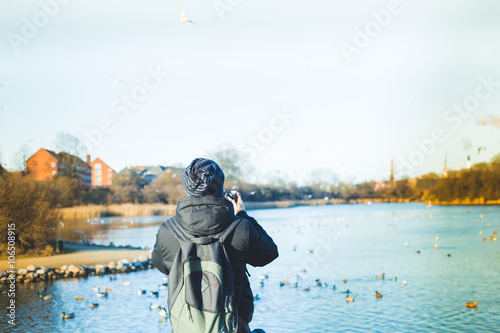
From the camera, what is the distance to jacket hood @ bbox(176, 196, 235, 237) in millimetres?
2652

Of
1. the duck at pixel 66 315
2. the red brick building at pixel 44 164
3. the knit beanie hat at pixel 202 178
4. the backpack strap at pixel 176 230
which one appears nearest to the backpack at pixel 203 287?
the backpack strap at pixel 176 230

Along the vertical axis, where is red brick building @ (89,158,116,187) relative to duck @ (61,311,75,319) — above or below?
above

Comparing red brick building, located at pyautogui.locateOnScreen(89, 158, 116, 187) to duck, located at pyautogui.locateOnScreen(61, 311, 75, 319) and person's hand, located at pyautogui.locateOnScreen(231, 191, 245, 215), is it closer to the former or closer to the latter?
duck, located at pyautogui.locateOnScreen(61, 311, 75, 319)

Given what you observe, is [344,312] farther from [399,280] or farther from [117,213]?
[117,213]

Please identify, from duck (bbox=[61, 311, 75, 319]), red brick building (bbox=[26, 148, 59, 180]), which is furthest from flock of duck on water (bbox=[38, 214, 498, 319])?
red brick building (bbox=[26, 148, 59, 180])

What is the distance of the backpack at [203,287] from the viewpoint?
2.62 m

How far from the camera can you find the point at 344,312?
10938 millimetres

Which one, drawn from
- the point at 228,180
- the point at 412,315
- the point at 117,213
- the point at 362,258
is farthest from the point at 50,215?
the point at 228,180

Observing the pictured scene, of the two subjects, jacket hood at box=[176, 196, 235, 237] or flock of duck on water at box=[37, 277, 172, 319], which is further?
flock of duck on water at box=[37, 277, 172, 319]

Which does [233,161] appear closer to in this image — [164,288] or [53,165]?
[53,165]

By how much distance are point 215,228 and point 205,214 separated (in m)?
0.09

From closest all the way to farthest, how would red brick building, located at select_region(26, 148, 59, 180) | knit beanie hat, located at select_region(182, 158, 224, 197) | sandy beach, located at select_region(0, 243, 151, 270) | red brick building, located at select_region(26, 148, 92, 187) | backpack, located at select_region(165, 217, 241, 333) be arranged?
1. backpack, located at select_region(165, 217, 241, 333)
2. knit beanie hat, located at select_region(182, 158, 224, 197)
3. sandy beach, located at select_region(0, 243, 151, 270)
4. red brick building, located at select_region(26, 148, 59, 180)
5. red brick building, located at select_region(26, 148, 92, 187)

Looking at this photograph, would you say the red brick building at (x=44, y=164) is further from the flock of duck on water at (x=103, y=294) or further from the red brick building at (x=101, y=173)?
the flock of duck on water at (x=103, y=294)

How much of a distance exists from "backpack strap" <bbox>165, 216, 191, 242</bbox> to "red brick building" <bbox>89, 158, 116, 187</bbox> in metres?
55.4
